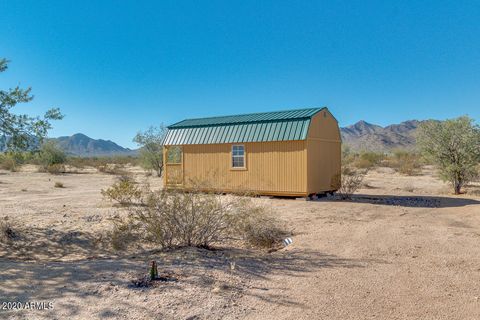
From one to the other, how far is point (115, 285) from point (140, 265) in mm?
967

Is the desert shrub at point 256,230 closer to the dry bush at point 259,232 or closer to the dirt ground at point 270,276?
the dry bush at point 259,232

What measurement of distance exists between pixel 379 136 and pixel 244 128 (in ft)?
385

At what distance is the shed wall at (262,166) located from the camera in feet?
46.7

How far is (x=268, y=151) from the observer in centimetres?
1502

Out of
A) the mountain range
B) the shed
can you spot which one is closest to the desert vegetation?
the shed

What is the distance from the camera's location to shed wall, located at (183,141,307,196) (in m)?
Result: 14.2

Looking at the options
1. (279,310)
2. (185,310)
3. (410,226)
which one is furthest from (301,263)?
(410,226)

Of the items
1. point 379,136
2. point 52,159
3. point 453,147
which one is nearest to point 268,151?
point 453,147

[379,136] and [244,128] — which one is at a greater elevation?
[379,136]

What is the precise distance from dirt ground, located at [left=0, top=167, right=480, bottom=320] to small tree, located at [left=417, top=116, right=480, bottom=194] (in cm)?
854

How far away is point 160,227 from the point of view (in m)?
6.47

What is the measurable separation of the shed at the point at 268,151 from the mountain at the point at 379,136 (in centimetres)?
6498

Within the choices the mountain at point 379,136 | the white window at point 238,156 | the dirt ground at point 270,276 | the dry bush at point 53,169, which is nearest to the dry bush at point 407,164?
the white window at point 238,156

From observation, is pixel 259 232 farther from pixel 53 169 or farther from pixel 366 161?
pixel 53 169
